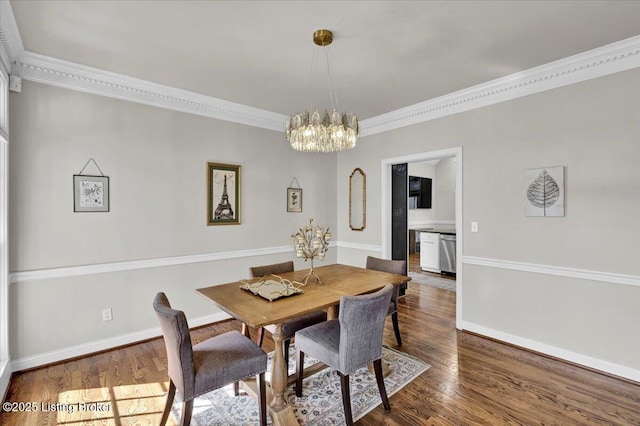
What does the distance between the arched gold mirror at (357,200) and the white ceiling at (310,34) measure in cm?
174

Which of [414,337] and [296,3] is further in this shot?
[414,337]

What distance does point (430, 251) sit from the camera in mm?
6367

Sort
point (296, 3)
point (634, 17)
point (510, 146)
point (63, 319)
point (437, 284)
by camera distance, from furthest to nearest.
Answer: point (437, 284) → point (510, 146) → point (63, 319) → point (634, 17) → point (296, 3)

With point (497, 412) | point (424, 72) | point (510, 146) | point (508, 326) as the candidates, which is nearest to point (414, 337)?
point (508, 326)

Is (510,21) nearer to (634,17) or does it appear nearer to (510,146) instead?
(634,17)

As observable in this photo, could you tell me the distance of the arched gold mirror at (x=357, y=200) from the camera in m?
4.74

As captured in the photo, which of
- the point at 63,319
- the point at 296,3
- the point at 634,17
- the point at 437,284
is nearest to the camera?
the point at 296,3

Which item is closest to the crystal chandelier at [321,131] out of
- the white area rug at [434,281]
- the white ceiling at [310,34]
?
the white ceiling at [310,34]

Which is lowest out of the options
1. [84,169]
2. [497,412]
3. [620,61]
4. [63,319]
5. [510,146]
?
[497,412]

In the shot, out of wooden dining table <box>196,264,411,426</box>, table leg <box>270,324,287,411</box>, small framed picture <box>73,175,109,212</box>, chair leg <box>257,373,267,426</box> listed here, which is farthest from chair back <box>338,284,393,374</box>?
small framed picture <box>73,175,109,212</box>

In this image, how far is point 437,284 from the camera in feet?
17.9

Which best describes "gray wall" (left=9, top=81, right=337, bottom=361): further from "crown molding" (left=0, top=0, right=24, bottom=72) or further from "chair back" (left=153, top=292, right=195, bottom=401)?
"chair back" (left=153, top=292, right=195, bottom=401)

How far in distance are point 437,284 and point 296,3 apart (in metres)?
4.93

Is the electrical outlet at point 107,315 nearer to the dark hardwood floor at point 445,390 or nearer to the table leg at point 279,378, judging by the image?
the dark hardwood floor at point 445,390
